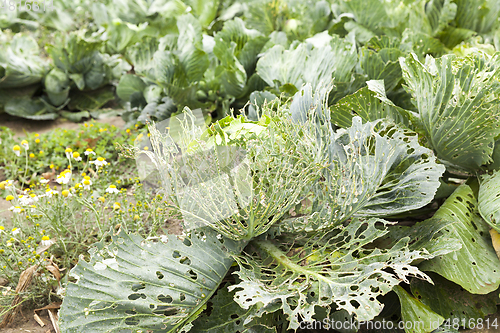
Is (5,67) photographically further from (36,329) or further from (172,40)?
(36,329)

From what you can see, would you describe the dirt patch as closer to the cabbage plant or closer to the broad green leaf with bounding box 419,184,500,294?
the cabbage plant

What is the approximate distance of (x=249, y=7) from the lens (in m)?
4.01

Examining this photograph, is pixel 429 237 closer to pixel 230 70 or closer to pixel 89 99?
pixel 230 70

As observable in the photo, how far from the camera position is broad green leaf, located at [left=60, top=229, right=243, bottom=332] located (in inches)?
52.4

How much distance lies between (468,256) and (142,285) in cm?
133

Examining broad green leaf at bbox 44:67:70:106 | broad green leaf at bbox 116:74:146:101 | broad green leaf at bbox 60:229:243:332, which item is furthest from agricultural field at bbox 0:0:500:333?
broad green leaf at bbox 44:67:70:106

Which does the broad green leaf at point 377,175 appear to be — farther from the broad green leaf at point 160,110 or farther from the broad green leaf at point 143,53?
the broad green leaf at point 143,53

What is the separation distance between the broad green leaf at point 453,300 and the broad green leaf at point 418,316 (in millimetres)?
143

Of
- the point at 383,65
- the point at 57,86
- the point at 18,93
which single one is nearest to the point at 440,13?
the point at 383,65

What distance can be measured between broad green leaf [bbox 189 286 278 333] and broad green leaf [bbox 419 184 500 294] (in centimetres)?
71

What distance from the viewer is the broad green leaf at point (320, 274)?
4.13 feet

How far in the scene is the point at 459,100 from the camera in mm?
1807

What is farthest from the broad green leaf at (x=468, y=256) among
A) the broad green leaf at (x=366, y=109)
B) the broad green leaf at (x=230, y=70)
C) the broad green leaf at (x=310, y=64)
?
the broad green leaf at (x=230, y=70)

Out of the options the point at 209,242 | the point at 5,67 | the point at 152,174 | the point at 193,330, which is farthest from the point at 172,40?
the point at 193,330
